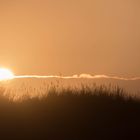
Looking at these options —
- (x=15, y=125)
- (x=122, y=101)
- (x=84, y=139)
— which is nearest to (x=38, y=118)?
(x=15, y=125)

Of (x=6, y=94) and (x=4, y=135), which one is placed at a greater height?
(x=6, y=94)

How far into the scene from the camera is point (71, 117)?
37.3 feet

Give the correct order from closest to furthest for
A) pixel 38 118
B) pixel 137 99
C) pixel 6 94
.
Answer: pixel 38 118 → pixel 6 94 → pixel 137 99

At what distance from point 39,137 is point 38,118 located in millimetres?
787

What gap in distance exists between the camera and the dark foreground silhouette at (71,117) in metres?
10.7

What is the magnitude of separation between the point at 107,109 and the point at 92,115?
1.88 ft

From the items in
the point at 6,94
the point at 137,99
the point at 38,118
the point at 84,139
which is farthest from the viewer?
the point at 137,99

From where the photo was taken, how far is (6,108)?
1155 centimetres

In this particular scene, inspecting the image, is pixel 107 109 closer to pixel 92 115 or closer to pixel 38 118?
pixel 92 115

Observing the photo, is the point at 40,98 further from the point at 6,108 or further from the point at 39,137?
the point at 39,137

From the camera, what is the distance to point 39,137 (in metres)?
10.6

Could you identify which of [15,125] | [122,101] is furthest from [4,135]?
[122,101]

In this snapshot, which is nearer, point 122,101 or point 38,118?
point 38,118

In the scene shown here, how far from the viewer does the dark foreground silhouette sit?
10.7 meters
